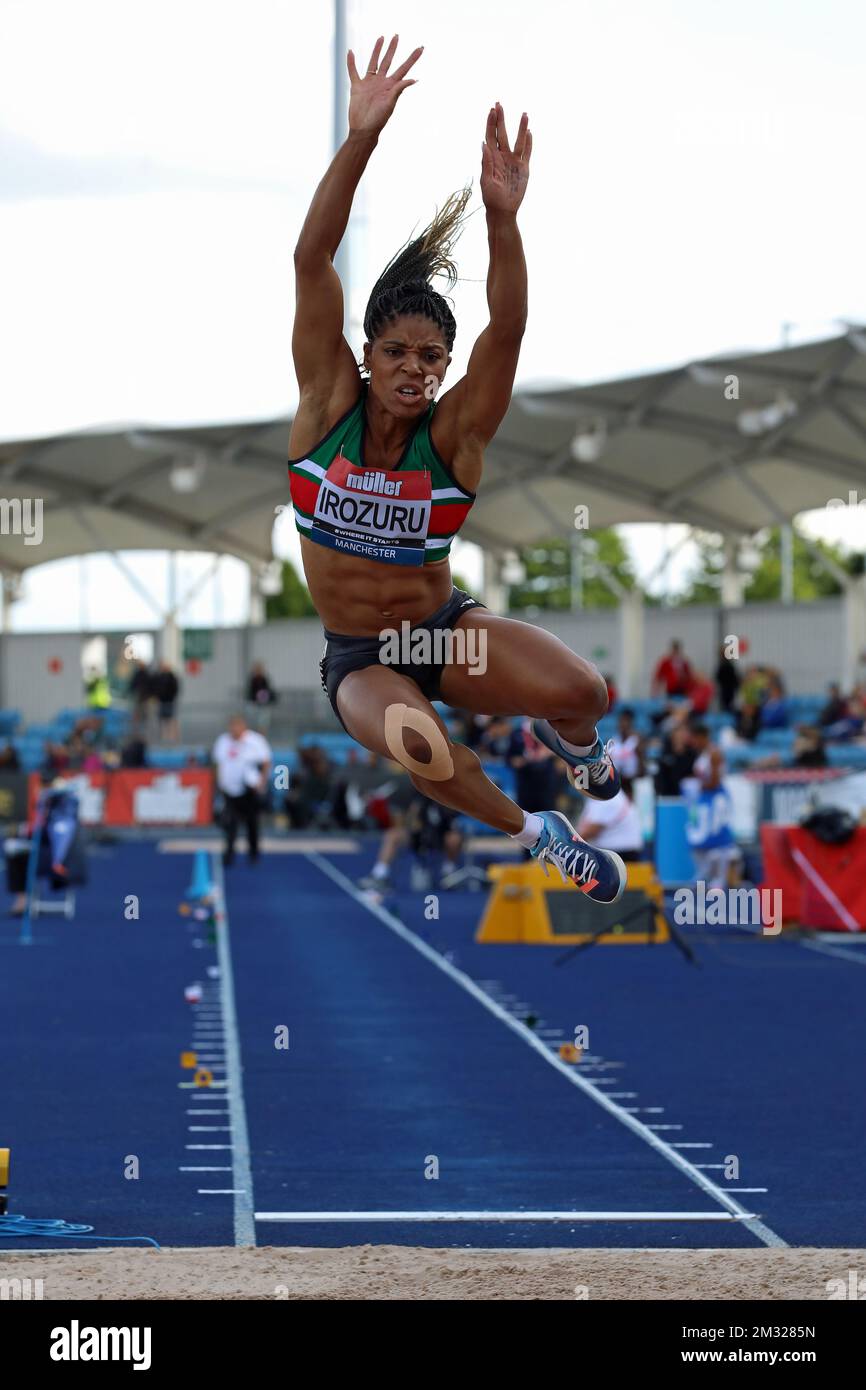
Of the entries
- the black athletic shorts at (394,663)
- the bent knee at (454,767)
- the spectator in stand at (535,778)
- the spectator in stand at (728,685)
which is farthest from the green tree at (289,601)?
the bent knee at (454,767)

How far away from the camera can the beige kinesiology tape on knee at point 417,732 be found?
214 inches

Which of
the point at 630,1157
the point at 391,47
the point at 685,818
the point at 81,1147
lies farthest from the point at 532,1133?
the point at 685,818

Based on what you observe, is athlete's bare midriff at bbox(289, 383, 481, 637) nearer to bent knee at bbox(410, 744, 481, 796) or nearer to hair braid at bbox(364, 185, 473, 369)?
hair braid at bbox(364, 185, 473, 369)

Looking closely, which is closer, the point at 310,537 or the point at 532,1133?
the point at 310,537

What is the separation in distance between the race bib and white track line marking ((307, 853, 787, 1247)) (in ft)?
10.4

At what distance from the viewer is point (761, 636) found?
3725 centimetres

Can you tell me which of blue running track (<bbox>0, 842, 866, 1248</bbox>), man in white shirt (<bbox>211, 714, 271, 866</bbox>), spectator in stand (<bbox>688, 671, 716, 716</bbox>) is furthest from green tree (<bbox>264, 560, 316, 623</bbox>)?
blue running track (<bbox>0, 842, 866, 1248</bbox>)

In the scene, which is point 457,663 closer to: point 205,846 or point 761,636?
point 205,846

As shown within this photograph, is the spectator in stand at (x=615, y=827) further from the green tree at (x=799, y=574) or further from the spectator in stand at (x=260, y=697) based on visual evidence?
the green tree at (x=799, y=574)

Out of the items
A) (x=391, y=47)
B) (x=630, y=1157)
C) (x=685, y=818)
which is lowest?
(x=630, y=1157)

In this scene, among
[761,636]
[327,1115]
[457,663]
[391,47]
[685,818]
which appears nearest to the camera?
[391,47]

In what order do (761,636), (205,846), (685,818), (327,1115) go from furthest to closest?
(761,636) → (205,846) → (685,818) → (327,1115)

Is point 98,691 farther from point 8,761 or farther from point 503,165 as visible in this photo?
point 503,165

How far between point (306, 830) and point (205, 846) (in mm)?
2059
